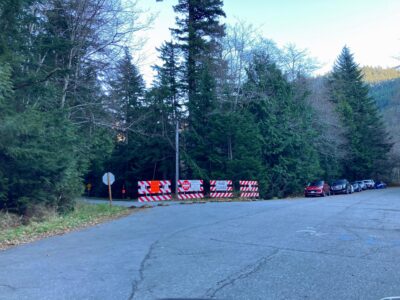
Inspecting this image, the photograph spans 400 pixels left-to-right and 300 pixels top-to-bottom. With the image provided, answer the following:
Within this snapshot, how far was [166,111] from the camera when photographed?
40781 millimetres

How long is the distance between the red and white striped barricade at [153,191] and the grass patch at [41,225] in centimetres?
657

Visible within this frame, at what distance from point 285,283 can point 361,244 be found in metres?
3.98

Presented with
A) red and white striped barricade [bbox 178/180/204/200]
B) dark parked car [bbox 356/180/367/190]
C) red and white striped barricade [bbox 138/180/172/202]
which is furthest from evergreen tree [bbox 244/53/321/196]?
red and white striped barricade [bbox 138/180/172/202]

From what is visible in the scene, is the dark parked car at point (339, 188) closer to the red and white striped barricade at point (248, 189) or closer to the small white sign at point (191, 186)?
the red and white striped barricade at point (248, 189)

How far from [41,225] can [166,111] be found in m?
27.0

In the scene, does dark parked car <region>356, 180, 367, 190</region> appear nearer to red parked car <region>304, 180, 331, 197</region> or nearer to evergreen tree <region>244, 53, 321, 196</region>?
evergreen tree <region>244, 53, 321, 196</region>

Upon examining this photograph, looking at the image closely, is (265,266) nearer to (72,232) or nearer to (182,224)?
(182,224)

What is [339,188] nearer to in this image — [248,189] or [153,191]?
[248,189]

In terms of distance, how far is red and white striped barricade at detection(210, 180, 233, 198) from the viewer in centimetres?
3161

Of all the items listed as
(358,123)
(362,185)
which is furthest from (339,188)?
(358,123)

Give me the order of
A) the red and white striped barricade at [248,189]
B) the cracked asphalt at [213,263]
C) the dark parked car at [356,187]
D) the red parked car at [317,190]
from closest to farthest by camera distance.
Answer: the cracked asphalt at [213,263], the red and white striped barricade at [248,189], the red parked car at [317,190], the dark parked car at [356,187]

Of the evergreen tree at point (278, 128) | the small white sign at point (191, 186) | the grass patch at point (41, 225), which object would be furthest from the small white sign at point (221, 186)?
the grass patch at point (41, 225)

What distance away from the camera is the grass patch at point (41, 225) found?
1222 centimetres

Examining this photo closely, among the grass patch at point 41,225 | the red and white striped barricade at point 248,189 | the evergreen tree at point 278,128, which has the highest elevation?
the evergreen tree at point 278,128
